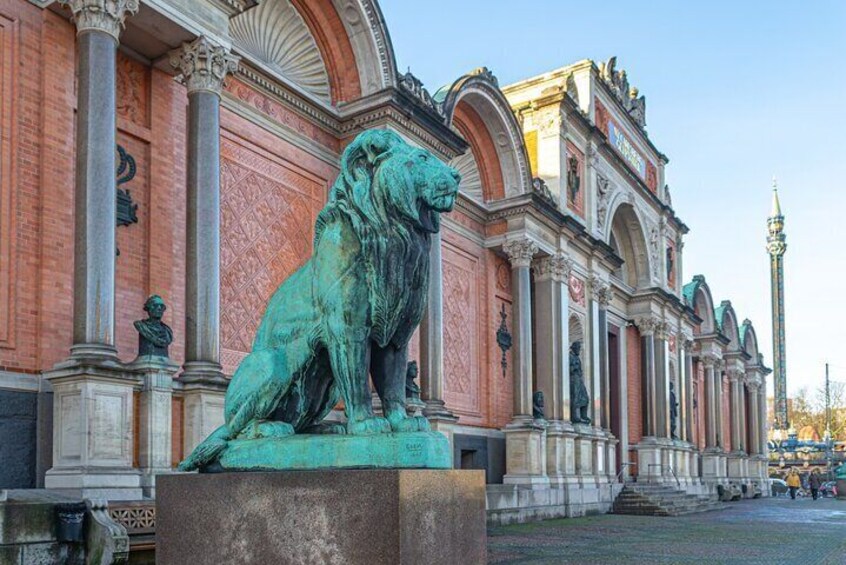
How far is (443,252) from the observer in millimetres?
19016

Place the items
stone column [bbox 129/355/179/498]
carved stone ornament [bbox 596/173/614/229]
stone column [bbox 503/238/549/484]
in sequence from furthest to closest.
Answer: carved stone ornament [bbox 596/173/614/229], stone column [bbox 503/238/549/484], stone column [bbox 129/355/179/498]

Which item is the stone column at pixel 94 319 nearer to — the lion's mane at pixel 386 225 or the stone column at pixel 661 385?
the lion's mane at pixel 386 225

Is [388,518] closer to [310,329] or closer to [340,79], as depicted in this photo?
[310,329]

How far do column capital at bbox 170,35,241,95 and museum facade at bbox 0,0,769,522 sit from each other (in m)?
0.03

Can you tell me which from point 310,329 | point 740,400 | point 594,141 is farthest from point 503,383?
point 740,400

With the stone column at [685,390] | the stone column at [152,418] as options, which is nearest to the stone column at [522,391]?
the stone column at [152,418]

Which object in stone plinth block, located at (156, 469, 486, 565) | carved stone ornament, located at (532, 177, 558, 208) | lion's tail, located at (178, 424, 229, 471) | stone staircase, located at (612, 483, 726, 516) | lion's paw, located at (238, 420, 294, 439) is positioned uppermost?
carved stone ornament, located at (532, 177, 558, 208)

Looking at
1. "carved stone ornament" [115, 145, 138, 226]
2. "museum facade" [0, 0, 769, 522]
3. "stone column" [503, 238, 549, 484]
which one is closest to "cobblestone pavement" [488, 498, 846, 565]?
"stone column" [503, 238, 549, 484]

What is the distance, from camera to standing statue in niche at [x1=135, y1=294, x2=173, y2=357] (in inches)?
374

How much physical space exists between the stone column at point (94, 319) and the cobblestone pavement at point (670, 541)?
470 cm

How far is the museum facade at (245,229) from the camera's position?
9.13 meters

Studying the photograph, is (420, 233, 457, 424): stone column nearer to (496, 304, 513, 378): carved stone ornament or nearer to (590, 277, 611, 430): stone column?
(496, 304, 513, 378): carved stone ornament

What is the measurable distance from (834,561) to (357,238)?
10.1m

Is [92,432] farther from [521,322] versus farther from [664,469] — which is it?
[664,469]
